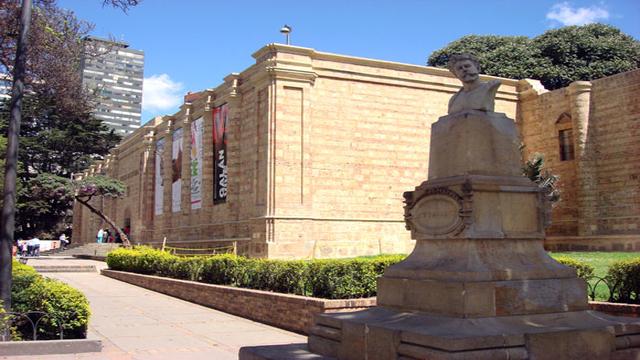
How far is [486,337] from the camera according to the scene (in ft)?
15.0

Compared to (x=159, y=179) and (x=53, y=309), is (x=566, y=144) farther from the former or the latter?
(x=159, y=179)

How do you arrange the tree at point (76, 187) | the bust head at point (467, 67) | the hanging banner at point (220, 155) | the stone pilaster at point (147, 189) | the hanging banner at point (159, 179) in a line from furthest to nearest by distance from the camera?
the stone pilaster at point (147, 189) → the tree at point (76, 187) → the hanging banner at point (159, 179) → the hanging banner at point (220, 155) → the bust head at point (467, 67)

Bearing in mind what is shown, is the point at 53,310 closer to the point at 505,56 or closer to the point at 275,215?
the point at 275,215

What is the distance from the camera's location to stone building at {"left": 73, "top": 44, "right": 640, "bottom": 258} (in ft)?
72.7

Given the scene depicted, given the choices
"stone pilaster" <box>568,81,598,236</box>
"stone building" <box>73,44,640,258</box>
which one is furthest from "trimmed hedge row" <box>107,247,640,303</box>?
"stone pilaster" <box>568,81,598,236</box>

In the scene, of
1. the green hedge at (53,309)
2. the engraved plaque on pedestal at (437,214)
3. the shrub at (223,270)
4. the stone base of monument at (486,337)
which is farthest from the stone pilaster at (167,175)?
the stone base of monument at (486,337)

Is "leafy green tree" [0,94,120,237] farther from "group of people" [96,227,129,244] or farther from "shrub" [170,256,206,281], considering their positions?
"shrub" [170,256,206,281]

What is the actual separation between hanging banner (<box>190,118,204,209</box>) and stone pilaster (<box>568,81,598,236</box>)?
18.2 meters

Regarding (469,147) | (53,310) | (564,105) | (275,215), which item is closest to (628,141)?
(564,105)

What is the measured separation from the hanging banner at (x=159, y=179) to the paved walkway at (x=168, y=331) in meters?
19.6

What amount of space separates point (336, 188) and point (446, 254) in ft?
58.3

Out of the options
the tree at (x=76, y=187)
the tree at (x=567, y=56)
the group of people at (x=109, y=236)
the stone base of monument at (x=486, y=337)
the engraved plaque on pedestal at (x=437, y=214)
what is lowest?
the stone base of monument at (x=486, y=337)

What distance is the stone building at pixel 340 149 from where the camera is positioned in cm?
2217

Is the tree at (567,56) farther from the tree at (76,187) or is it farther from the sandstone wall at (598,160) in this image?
the tree at (76,187)
